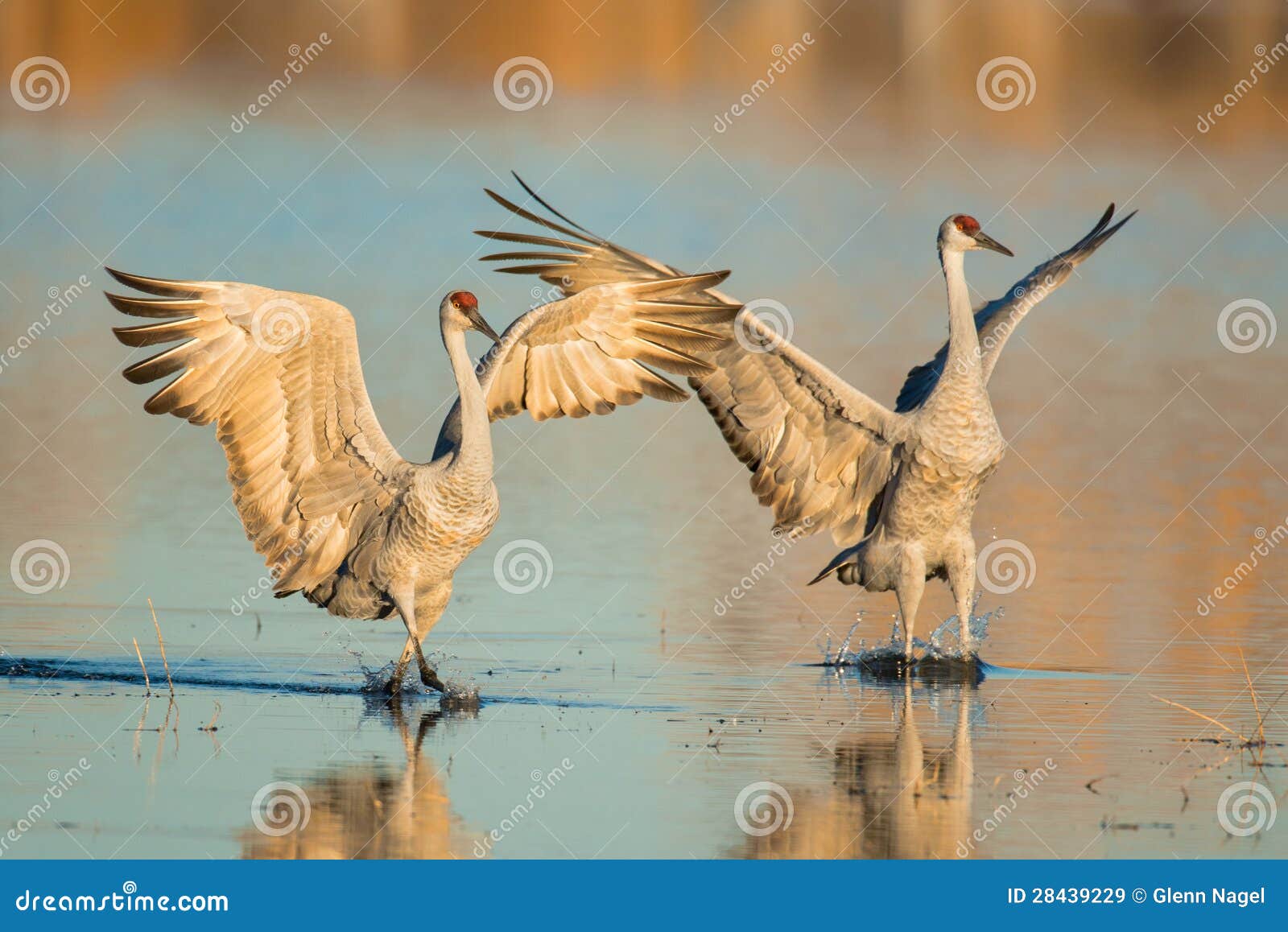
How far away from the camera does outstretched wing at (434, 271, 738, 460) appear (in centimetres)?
1247

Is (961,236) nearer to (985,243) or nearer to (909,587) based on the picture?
(985,243)

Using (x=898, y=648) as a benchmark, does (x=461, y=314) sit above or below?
above

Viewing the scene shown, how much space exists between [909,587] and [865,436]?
1.04m

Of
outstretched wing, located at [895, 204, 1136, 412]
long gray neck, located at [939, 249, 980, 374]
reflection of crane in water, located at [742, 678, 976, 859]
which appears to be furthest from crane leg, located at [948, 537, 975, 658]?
reflection of crane in water, located at [742, 678, 976, 859]

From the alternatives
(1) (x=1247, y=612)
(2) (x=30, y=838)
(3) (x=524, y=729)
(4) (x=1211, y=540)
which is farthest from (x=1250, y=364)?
(2) (x=30, y=838)

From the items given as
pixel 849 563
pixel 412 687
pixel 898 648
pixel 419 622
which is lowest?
pixel 412 687

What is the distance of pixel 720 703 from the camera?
36.7 feet

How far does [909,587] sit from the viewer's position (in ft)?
42.9

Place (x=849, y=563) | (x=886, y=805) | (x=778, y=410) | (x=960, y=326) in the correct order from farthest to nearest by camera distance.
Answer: (x=849, y=563)
(x=778, y=410)
(x=960, y=326)
(x=886, y=805)

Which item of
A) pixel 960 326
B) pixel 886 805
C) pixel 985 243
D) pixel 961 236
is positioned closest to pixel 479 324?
pixel 960 326

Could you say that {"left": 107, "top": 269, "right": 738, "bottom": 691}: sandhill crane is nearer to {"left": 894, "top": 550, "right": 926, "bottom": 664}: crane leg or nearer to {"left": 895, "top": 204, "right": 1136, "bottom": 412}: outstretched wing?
{"left": 894, "top": 550, "right": 926, "bottom": 664}: crane leg

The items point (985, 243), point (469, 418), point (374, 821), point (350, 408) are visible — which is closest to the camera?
point (374, 821)

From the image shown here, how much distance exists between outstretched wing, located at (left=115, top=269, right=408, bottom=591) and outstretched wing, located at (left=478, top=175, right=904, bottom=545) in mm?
1708

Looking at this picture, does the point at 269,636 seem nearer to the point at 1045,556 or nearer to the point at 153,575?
the point at 153,575
